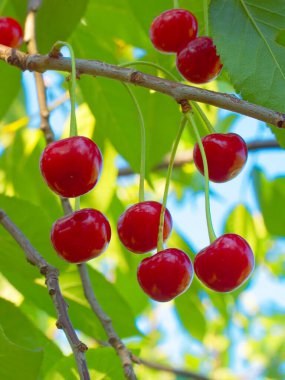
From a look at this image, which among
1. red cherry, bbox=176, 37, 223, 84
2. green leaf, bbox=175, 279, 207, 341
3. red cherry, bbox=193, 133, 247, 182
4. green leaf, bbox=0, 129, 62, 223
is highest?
green leaf, bbox=0, 129, 62, 223

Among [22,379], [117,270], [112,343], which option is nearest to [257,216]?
[117,270]

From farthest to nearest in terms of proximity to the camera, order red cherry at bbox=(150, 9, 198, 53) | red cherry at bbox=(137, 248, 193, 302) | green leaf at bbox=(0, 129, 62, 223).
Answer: green leaf at bbox=(0, 129, 62, 223), red cherry at bbox=(150, 9, 198, 53), red cherry at bbox=(137, 248, 193, 302)

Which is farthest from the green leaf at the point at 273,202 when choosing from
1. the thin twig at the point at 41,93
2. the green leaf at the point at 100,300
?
the thin twig at the point at 41,93

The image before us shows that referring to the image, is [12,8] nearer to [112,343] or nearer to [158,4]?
[158,4]

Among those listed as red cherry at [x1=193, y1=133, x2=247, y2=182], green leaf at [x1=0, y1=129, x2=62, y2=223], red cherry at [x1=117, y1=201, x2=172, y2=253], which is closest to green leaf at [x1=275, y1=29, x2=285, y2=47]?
red cherry at [x1=193, y1=133, x2=247, y2=182]

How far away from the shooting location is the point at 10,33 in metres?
1.91

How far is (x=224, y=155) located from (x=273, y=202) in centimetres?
134

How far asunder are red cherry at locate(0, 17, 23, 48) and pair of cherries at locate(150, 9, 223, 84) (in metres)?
0.47

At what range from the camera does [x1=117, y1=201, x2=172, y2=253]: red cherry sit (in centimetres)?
141

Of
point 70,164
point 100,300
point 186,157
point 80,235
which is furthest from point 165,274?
point 186,157

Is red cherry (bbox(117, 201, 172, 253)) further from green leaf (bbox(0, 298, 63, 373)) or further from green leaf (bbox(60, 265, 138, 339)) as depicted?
green leaf (bbox(60, 265, 138, 339))

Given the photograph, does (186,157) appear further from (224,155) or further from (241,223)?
(224,155)

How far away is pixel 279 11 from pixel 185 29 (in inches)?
8.8

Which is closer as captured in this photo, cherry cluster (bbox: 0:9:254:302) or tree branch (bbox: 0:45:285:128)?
tree branch (bbox: 0:45:285:128)
